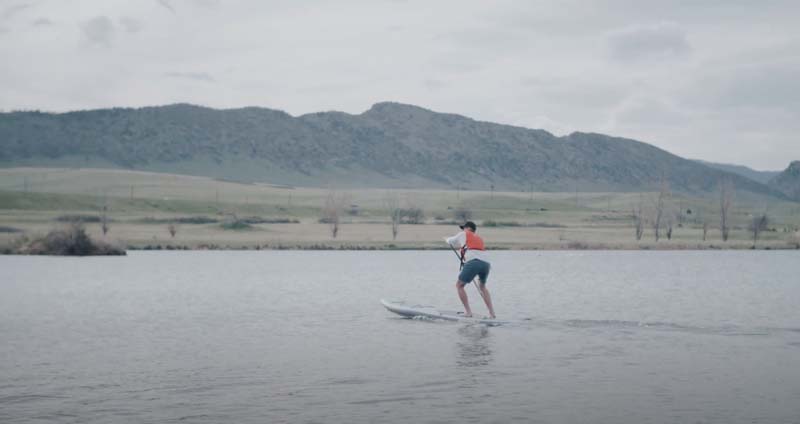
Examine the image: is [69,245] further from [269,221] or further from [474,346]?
[474,346]

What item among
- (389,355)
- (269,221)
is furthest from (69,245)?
(389,355)

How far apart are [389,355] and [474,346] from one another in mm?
2318

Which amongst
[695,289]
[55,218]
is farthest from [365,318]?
[55,218]

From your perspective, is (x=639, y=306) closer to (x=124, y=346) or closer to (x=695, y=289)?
(x=695, y=289)

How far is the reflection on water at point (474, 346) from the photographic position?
19562 mm

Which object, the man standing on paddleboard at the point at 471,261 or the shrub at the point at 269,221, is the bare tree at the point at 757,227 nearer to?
the shrub at the point at 269,221

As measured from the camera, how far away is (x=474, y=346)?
21.9 m

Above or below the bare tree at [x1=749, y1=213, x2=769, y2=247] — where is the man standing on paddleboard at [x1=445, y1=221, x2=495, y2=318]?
below

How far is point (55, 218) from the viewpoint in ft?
360

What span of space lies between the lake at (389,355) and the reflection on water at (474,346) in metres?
0.07

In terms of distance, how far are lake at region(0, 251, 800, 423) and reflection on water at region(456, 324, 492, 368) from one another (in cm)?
7

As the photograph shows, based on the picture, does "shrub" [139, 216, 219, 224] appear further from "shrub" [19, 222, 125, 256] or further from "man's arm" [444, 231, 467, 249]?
"man's arm" [444, 231, 467, 249]

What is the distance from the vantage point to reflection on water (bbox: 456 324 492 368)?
64.2 feet

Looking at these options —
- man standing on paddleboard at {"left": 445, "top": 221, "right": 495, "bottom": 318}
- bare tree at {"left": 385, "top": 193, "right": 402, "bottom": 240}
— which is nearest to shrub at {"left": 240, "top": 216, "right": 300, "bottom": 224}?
bare tree at {"left": 385, "top": 193, "right": 402, "bottom": 240}
